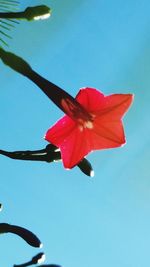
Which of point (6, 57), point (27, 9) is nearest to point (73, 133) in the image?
point (6, 57)

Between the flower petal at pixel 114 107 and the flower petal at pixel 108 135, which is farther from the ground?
the flower petal at pixel 114 107

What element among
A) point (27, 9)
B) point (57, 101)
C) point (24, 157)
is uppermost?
point (27, 9)

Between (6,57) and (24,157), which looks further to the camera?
(24,157)

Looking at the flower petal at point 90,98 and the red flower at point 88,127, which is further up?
the flower petal at point 90,98

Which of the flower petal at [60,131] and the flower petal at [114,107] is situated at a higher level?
the flower petal at [114,107]

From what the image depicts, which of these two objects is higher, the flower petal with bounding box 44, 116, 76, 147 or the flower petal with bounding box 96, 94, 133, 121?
the flower petal with bounding box 96, 94, 133, 121

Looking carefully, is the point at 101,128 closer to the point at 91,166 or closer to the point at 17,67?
the point at 91,166

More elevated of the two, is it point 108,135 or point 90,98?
point 90,98

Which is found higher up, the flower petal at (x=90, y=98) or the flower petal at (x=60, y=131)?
the flower petal at (x=90, y=98)
